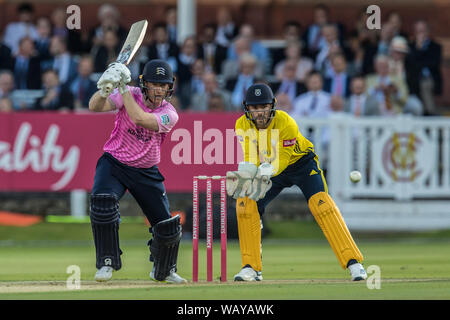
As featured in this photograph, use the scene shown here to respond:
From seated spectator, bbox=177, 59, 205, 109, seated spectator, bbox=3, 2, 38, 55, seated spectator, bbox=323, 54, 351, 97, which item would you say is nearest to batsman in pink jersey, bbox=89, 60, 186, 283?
seated spectator, bbox=177, 59, 205, 109

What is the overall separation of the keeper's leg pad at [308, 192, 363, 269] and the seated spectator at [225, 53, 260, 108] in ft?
21.9

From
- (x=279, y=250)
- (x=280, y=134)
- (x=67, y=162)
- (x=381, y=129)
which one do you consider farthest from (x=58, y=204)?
(x=280, y=134)

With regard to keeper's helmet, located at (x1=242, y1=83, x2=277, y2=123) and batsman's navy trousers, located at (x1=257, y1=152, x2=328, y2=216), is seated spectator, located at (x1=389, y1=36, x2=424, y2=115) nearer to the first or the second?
batsman's navy trousers, located at (x1=257, y1=152, x2=328, y2=216)

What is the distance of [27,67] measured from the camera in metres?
16.9

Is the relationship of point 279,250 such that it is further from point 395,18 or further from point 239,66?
point 395,18

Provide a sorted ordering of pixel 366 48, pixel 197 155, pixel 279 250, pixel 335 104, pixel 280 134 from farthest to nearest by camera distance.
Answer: pixel 366 48, pixel 335 104, pixel 197 155, pixel 279 250, pixel 280 134

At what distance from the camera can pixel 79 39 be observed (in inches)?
700

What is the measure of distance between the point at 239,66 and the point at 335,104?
178cm

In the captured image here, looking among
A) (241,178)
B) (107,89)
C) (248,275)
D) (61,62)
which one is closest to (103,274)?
(248,275)

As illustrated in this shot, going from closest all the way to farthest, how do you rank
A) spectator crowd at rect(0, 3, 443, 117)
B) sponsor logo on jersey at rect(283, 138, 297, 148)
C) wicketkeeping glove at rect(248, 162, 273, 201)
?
wicketkeeping glove at rect(248, 162, 273, 201), sponsor logo on jersey at rect(283, 138, 297, 148), spectator crowd at rect(0, 3, 443, 117)

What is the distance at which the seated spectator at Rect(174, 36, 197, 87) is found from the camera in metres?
16.4

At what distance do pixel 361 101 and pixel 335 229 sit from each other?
270 inches

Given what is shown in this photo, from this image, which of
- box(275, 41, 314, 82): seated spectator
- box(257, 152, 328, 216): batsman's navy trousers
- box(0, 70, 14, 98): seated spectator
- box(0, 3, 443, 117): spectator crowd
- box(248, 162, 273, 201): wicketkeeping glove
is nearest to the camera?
box(248, 162, 273, 201): wicketkeeping glove

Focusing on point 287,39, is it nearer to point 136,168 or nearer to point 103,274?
point 136,168
